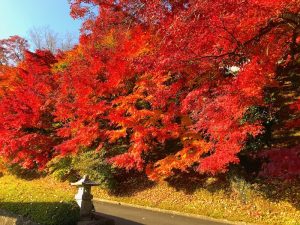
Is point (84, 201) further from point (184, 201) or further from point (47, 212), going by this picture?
point (184, 201)

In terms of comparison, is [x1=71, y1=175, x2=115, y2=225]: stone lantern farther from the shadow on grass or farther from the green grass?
the shadow on grass

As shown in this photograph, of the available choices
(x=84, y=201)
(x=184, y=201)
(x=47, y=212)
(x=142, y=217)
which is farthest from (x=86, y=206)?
(x=184, y=201)

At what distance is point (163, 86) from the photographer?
14.7 m

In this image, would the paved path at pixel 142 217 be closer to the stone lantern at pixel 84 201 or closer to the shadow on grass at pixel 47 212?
the stone lantern at pixel 84 201

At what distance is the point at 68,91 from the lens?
19219 mm

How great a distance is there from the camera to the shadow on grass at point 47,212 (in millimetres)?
8891

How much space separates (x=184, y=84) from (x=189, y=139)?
2.16m

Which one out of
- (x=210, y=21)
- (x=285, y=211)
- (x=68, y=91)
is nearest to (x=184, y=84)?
(x=210, y=21)

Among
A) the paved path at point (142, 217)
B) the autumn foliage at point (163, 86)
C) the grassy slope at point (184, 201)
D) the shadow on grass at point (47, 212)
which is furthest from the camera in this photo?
the paved path at point (142, 217)

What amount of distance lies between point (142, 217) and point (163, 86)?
16.5 ft

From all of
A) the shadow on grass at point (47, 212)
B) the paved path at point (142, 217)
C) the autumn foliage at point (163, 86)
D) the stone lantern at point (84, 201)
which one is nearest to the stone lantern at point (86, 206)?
the stone lantern at point (84, 201)

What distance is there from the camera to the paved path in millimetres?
12406

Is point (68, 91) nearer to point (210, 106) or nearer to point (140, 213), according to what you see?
point (140, 213)

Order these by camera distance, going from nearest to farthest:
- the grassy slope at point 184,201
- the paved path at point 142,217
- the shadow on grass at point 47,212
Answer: the shadow on grass at point 47,212, the grassy slope at point 184,201, the paved path at point 142,217
